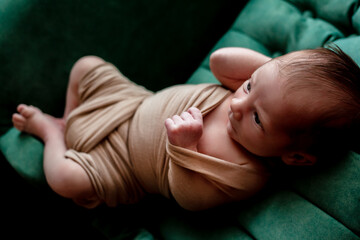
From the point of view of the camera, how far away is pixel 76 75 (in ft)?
3.64

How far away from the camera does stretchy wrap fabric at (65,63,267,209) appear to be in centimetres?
88

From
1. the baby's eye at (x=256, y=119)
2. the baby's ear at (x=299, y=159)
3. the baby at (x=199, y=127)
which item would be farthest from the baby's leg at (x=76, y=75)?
the baby's ear at (x=299, y=159)

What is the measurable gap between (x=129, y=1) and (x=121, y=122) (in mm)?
553

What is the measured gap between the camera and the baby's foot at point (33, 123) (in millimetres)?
1080

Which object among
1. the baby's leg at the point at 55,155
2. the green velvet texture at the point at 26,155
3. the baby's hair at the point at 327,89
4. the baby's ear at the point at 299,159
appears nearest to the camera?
the baby's hair at the point at 327,89

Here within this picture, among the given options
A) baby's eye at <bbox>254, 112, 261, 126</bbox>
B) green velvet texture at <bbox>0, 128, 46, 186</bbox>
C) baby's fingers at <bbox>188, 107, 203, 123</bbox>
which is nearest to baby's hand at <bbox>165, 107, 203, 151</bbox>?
baby's fingers at <bbox>188, 107, 203, 123</bbox>

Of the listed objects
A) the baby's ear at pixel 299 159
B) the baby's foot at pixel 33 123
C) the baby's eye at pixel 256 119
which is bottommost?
the baby's foot at pixel 33 123

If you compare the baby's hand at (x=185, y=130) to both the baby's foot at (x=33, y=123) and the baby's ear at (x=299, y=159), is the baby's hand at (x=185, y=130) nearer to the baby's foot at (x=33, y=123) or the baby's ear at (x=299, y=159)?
the baby's ear at (x=299, y=159)

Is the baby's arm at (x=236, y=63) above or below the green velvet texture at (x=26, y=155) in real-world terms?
above

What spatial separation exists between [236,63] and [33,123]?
2.42ft

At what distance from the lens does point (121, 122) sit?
1030mm

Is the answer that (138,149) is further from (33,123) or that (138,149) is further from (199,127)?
(33,123)

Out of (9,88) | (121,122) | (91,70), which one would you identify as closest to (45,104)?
(9,88)

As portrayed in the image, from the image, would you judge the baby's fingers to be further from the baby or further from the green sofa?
the green sofa
